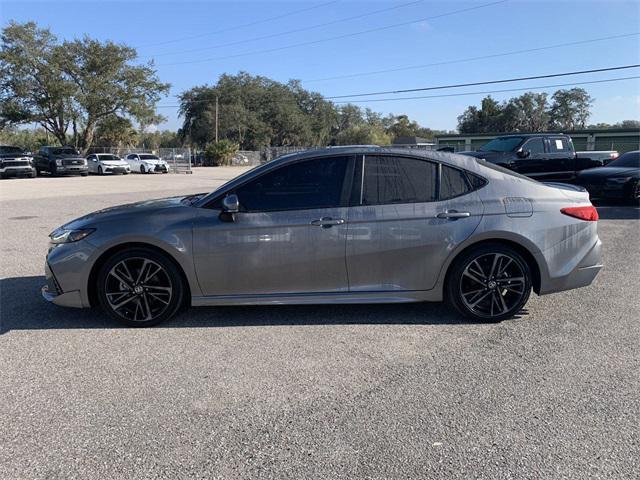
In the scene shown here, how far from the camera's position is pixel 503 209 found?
452cm

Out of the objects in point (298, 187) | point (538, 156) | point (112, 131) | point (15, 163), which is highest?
point (112, 131)

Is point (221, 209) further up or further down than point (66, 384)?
further up

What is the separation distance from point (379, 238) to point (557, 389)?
71.1 inches

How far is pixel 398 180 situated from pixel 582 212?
5.73ft

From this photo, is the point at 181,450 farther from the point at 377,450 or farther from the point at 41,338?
the point at 41,338

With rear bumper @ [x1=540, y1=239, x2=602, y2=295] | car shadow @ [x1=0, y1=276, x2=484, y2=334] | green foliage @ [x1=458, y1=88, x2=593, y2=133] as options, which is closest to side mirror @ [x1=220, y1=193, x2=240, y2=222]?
car shadow @ [x1=0, y1=276, x2=484, y2=334]

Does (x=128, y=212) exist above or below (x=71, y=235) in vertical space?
above

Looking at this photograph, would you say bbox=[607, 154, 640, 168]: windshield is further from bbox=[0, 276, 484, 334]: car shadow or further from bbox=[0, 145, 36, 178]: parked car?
bbox=[0, 145, 36, 178]: parked car

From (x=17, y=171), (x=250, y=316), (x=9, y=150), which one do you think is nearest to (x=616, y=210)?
(x=250, y=316)

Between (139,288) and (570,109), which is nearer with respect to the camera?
(139,288)

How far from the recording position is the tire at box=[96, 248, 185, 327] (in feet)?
14.8

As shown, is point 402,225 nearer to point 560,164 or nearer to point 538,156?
point 538,156

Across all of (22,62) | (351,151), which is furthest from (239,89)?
(351,151)

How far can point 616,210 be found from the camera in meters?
12.5
